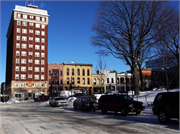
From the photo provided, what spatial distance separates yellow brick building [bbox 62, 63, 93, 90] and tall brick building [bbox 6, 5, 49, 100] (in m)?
7.52

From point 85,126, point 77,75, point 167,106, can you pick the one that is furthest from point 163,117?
point 77,75

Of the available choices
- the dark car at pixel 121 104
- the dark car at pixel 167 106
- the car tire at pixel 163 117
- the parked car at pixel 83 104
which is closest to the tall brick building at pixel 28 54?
the parked car at pixel 83 104

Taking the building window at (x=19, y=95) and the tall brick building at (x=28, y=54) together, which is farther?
the tall brick building at (x=28, y=54)

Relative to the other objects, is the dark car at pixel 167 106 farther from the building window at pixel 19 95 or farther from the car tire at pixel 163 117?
the building window at pixel 19 95

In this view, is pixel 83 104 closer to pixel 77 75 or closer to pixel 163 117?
pixel 163 117

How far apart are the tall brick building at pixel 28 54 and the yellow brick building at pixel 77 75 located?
7520 mm

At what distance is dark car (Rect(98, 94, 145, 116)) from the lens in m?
15.9

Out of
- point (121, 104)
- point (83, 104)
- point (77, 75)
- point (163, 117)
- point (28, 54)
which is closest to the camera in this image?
point (163, 117)

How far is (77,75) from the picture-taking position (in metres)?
78.3

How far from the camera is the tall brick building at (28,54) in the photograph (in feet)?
243

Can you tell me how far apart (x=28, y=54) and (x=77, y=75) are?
63.9ft

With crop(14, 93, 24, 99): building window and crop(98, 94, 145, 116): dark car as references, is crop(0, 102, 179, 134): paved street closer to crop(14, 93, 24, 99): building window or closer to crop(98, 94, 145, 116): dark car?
crop(98, 94, 145, 116): dark car

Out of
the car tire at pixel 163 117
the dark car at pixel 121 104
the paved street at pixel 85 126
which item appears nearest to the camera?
the paved street at pixel 85 126

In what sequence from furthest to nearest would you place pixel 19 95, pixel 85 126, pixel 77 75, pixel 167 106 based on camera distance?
1. pixel 77 75
2. pixel 19 95
3. pixel 167 106
4. pixel 85 126
